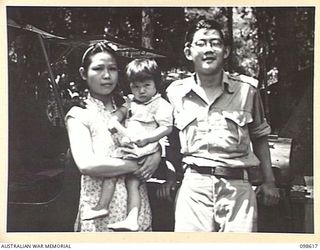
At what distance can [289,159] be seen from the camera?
252 centimetres

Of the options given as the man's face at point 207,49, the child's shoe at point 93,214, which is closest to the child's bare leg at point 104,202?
the child's shoe at point 93,214

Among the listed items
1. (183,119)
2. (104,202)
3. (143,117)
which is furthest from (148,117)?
(104,202)

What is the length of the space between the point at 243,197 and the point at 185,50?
0.54 m

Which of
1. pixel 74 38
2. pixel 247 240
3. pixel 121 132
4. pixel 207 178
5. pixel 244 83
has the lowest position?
pixel 247 240

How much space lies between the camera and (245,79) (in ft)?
8.27

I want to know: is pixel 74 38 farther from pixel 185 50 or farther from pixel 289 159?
pixel 289 159

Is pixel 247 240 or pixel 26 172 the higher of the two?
pixel 26 172

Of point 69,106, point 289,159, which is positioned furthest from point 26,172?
point 289,159

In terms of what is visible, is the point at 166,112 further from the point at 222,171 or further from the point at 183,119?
the point at 222,171

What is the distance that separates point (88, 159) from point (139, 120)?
219 mm

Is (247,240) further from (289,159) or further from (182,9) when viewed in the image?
(182,9)

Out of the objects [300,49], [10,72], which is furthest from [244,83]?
[10,72]

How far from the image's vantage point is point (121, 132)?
2.51 m

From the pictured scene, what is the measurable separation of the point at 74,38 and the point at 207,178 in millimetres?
658
